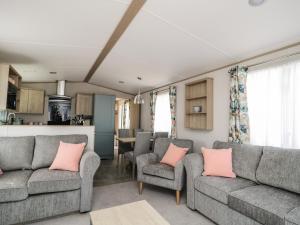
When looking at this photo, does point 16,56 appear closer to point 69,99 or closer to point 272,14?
point 69,99

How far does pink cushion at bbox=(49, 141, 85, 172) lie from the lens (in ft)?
8.04

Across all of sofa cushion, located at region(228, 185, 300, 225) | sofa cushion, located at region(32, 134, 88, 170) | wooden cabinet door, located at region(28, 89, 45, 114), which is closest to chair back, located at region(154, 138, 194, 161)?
sofa cushion, located at region(228, 185, 300, 225)

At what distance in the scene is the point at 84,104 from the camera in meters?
5.89

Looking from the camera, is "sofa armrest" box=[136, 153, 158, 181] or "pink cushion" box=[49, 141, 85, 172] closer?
"pink cushion" box=[49, 141, 85, 172]

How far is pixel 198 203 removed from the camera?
2.33m

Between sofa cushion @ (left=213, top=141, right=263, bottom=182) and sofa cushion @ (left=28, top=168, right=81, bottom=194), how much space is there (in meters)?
2.14

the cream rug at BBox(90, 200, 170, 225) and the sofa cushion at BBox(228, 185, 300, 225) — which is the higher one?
the sofa cushion at BBox(228, 185, 300, 225)

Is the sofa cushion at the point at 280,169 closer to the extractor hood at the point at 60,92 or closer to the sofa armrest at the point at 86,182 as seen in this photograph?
the sofa armrest at the point at 86,182

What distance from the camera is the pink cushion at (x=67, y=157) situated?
2.45 m

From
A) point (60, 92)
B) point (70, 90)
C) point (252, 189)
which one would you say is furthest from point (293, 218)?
point (70, 90)

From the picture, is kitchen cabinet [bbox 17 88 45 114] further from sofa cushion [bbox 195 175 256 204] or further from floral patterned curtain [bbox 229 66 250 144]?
floral patterned curtain [bbox 229 66 250 144]

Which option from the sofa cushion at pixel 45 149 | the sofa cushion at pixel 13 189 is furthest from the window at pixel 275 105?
the sofa cushion at pixel 13 189

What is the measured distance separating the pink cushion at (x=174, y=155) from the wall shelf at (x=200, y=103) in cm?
71

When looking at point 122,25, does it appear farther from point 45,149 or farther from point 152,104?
point 152,104
